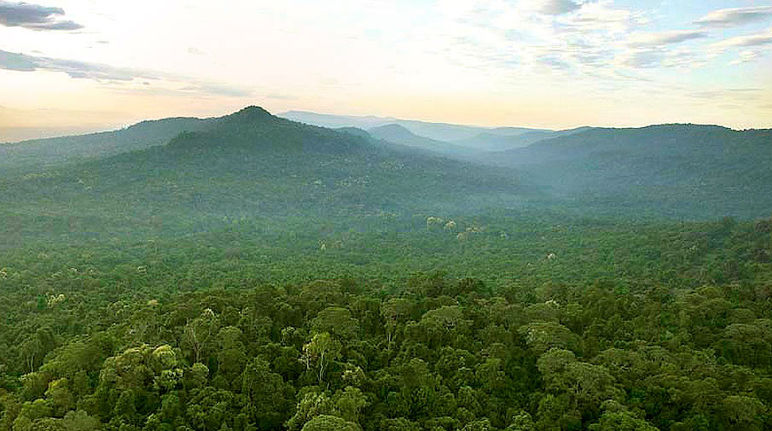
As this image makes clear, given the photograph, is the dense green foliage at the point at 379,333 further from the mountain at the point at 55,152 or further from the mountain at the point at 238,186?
the mountain at the point at 55,152

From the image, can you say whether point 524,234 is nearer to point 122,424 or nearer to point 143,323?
point 143,323

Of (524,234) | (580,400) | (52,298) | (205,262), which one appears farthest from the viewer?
(524,234)

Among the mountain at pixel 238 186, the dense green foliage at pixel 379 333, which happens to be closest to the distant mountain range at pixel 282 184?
the mountain at pixel 238 186

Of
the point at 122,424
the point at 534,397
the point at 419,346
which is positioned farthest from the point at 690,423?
the point at 122,424

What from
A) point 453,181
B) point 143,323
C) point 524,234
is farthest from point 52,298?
point 453,181

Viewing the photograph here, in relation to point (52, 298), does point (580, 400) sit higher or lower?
higher

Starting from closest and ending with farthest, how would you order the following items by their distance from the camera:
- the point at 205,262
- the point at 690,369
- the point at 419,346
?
the point at 690,369
the point at 419,346
the point at 205,262

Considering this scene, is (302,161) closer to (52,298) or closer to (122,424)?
(52,298)

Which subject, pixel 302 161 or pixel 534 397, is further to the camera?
pixel 302 161
